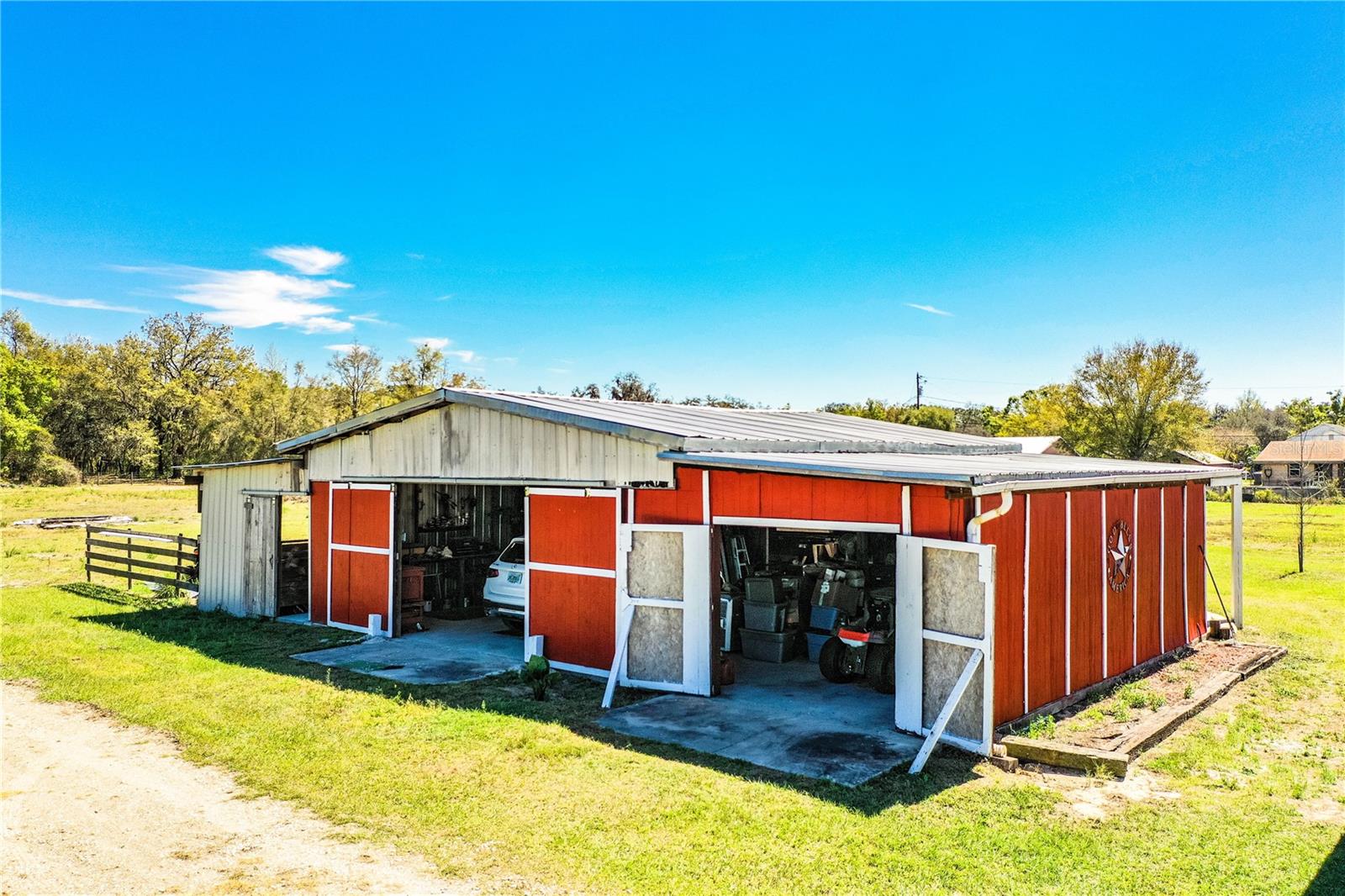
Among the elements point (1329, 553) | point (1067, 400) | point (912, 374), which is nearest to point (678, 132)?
point (1329, 553)

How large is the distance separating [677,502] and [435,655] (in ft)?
14.2

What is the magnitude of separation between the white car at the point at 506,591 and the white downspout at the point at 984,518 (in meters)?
7.02

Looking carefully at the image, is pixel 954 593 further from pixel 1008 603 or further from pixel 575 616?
pixel 575 616

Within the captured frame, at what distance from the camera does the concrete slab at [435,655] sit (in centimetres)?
1025

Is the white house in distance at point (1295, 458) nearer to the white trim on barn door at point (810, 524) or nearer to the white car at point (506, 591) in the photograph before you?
the white car at point (506, 591)

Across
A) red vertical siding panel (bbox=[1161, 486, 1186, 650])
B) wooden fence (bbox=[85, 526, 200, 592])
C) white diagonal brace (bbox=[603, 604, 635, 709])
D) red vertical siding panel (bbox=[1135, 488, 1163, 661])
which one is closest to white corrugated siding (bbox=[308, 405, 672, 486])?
white diagonal brace (bbox=[603, 604, 635, 709])

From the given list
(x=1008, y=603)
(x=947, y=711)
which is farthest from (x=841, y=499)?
(x=947, y=711)

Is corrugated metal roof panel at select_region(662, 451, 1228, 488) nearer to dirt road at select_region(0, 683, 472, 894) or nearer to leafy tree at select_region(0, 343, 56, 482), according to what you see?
dirt road at select_region(0, 683, 472, 894)

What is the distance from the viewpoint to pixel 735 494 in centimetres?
898

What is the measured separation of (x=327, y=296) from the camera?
60.4 m

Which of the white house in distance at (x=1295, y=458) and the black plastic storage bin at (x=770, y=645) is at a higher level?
the white house in distance at (x=1295, y=458)

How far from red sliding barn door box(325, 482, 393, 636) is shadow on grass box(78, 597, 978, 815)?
0.44 m

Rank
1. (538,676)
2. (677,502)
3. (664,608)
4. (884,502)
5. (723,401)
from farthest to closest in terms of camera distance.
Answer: (723,401) < (538,676) < (677,502) < (664,608) < (884,502)

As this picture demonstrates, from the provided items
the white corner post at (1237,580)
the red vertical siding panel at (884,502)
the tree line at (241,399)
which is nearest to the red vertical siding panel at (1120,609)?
the red vertical siding panel at (884,502)
